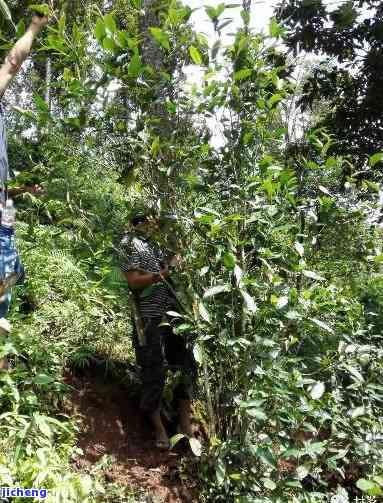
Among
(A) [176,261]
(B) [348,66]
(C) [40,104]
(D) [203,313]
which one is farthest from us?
(B) [348,66]

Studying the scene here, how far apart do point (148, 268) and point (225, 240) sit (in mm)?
661

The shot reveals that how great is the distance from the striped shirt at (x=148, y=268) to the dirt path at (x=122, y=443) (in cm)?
64

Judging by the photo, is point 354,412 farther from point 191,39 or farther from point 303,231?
point 191,39

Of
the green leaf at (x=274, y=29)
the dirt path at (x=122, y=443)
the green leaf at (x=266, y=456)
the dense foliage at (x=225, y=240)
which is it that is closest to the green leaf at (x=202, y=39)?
the dense foliage at (x=225, y=240)

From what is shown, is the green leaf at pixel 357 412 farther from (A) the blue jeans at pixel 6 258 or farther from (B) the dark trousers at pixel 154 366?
(A) the blue jeans at pixel 6 258

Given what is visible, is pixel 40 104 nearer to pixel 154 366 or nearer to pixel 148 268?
pixel 148 268

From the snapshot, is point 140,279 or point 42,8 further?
point 140,279

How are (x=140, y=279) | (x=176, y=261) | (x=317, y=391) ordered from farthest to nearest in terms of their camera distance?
1. (x=140, y=279)
2. (x=176, y=261)
3. (x=317, y=391)

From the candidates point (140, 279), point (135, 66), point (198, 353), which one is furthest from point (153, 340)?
point (135, 66)

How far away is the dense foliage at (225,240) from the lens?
2.00 m

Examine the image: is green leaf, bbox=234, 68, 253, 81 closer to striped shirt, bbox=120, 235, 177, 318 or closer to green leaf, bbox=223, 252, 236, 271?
green leaf, bbox=223, 252, 236, 271

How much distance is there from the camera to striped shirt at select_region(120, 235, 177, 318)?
8.33 feet

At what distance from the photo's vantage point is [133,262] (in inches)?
103

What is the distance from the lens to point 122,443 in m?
2.63
